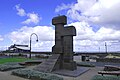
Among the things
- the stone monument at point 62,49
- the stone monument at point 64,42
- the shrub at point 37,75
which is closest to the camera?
the shrub at point 37,75

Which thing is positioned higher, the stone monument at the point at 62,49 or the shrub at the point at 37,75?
the stone monument at the point at 62,49

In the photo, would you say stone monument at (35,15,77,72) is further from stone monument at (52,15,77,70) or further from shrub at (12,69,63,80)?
shrub at (12,69,63,80)

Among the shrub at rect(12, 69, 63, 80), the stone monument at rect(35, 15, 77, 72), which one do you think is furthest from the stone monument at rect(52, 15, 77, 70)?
the shrub at rect(12, 69, 63, 80)

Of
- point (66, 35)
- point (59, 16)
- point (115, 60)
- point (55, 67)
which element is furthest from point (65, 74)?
point (115, 60)

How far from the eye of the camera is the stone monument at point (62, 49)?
1809cm

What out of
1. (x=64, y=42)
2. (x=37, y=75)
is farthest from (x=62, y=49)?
(x=37, y=75)

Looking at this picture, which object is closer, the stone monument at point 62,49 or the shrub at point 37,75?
the shrub at point 37,75

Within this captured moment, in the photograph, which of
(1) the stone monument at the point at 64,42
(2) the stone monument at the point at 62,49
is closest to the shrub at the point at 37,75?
(2) the stone monument at the point at 62,49

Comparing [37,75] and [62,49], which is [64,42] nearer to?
[62,49]

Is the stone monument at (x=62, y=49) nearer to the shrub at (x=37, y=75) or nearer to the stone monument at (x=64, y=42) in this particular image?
the stone monument at (x=64, y=42)

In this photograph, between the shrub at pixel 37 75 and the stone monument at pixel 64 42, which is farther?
the stone monument at pixel 64 42

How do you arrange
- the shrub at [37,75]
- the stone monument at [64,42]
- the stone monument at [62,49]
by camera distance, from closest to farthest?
the shrub at [37,75], the stone monument at [62,49], the stone monument at [64,42]

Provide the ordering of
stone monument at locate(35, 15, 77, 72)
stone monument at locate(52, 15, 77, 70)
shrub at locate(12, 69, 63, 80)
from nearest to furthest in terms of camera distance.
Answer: shrub at locate(12, 69, 63, 80) < stone monument at locate(35, 15, 77, 72) < stone monument at locate(52, 15, 77, 70)

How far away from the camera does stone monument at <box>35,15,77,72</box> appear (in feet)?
59.4
